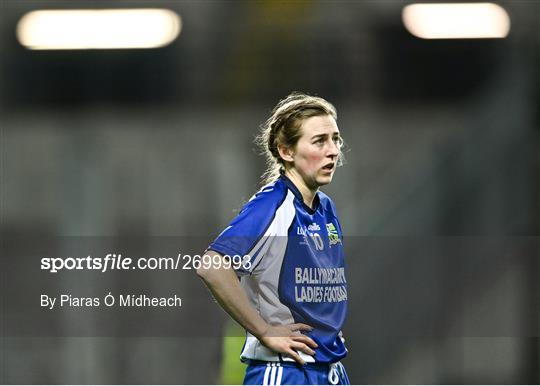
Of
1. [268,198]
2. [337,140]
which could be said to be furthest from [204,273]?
[337,140]

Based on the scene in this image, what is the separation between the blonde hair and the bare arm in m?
0.45

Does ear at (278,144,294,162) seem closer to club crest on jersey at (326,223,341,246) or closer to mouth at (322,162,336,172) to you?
mouth at (322,162,336,172)

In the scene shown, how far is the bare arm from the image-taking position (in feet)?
8.94

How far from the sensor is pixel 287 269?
279 cm

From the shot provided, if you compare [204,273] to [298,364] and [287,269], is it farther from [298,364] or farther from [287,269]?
[298,364]

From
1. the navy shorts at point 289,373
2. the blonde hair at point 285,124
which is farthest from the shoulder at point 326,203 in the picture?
the navy shorts at point 289,373

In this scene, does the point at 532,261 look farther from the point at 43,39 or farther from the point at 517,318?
the point at 43,39

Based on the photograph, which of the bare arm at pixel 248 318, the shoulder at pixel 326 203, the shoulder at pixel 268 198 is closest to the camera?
the bare arm at pixel 248 318

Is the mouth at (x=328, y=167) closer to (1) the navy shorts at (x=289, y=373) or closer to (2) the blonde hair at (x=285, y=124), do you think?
(2) the blonde hair at (x=285, y=124)

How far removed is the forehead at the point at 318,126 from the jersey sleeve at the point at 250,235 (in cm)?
28

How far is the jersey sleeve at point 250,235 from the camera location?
2771mm

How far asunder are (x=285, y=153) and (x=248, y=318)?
0.61 m

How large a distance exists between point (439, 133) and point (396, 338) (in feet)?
2.62

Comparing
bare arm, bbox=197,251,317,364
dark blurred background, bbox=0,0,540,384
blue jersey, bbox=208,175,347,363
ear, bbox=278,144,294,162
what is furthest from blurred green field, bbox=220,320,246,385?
ear, bbox=278,144,294,162
